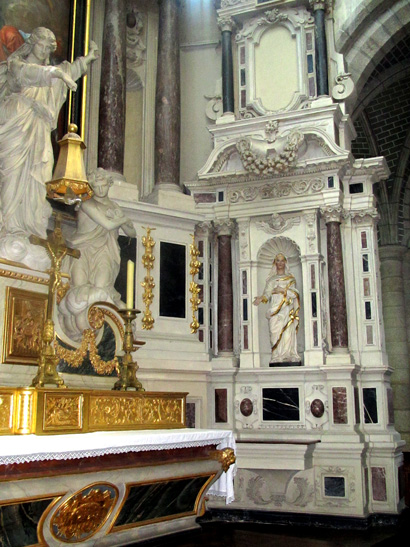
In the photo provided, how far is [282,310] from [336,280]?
0.87 metres

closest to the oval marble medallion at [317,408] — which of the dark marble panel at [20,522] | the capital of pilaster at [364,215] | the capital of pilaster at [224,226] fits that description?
the capital of pilaster at [364,215]

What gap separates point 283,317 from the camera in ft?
31.0

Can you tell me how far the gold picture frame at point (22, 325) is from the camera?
559 cm

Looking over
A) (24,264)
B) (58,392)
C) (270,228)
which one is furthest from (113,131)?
(58,392)

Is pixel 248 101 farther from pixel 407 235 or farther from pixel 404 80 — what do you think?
pixel 407 235

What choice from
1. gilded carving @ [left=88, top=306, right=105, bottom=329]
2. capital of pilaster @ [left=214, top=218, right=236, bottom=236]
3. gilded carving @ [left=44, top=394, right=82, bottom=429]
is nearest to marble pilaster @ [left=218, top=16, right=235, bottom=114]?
capital of pilaster @ [left=214, top=218, right=236, bottom=236]

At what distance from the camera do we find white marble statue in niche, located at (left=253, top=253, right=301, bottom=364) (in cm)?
934

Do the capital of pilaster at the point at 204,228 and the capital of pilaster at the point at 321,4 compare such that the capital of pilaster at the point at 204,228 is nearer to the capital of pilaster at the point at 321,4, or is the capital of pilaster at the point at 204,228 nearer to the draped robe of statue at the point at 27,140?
the draped robe of statue at the point at 27,140

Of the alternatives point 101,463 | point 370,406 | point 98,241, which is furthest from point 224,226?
point 101,463

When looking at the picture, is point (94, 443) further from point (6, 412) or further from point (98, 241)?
point (98, 241)

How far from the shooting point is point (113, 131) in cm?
985

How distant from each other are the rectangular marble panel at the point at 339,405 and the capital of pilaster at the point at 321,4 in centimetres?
586

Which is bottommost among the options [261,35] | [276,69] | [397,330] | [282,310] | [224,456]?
[224,456]

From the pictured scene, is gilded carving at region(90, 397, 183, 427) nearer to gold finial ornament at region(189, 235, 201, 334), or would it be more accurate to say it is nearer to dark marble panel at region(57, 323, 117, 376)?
dark marble panel at region(57, 323, 117, 376)
